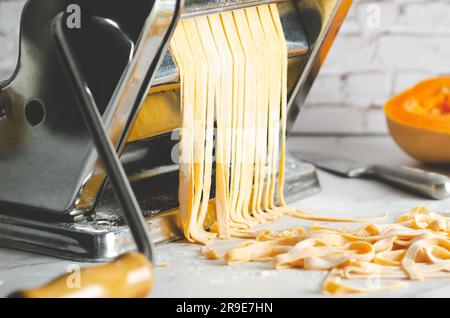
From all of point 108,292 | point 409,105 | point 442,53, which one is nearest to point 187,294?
point 108,292

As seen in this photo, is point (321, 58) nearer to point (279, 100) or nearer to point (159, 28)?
point (279, 100)

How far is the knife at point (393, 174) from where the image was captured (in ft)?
5.09

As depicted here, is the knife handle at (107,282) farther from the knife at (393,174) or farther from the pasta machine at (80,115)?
the knife at (393,174)

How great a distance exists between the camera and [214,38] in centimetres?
129

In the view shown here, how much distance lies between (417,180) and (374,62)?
628mm

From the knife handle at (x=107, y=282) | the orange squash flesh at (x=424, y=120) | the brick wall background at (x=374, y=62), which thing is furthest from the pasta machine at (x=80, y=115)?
the brick wall background at (x=374, y=62)

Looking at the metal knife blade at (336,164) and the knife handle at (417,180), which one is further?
the metal knife blade at (336,164)

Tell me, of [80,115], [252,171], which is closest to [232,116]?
[252,171]

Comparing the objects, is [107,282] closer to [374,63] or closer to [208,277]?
[208,277]

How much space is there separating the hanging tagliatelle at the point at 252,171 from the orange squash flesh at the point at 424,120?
1.07ft

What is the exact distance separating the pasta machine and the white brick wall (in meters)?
0.88

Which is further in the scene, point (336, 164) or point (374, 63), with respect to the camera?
point (374, 63)

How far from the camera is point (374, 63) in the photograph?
2145 mm

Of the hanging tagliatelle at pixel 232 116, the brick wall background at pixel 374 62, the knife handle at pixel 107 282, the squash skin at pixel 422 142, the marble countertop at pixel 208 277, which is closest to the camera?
the knife handle at pixel 107 282
